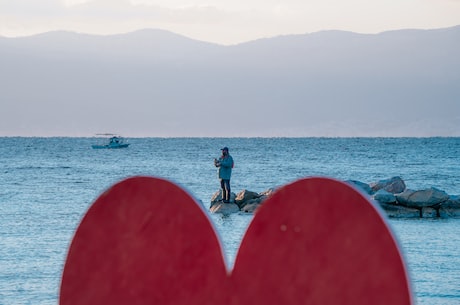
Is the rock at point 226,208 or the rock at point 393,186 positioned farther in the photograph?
the rock at point 393,186

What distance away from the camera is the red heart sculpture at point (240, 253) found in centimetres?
334

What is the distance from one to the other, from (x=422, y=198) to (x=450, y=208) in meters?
0.73

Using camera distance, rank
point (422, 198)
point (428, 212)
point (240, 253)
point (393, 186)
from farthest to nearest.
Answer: point (393, 186) → point (422, 198) → point (428, 212) → point (240, 253)

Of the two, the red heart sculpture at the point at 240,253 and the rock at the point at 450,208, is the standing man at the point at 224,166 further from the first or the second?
the red heart sculpture at the point at 240,253

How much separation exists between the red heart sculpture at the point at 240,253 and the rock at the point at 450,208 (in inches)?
764

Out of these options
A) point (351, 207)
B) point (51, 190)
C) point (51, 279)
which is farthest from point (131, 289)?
point (51, 190)

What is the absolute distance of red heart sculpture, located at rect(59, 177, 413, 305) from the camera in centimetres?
334

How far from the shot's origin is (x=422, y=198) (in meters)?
22.7

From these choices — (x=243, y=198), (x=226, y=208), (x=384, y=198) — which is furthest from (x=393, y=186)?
(x=226, y=208)

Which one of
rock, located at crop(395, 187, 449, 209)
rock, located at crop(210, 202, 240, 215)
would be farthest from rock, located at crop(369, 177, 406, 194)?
rock, located at crop(210, 202, 240, 215)

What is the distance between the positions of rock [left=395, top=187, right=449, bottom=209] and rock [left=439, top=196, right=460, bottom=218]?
119 mm

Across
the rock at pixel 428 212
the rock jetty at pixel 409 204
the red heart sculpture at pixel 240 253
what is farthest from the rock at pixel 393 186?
the red heart sculpture at pixel 240 253

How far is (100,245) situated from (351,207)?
1.02 meters

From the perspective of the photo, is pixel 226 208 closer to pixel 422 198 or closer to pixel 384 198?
pixel 384 198
